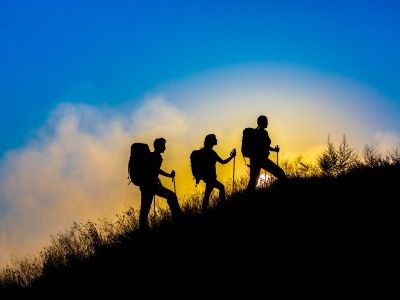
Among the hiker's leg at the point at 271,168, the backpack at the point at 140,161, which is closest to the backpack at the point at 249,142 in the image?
the hiker's leg at the point at 271,168

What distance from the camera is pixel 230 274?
5.55m

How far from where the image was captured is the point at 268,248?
6012 mm

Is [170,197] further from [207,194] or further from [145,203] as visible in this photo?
[207,194]

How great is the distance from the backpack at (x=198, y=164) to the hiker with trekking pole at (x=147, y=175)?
105 cm

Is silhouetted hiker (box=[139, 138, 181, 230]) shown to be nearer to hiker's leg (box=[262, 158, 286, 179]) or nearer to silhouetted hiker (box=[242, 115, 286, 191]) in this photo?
silhouetted hiker (box=[242, 115, 286, 191])

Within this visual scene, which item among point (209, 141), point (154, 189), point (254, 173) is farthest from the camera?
point (209, 141)

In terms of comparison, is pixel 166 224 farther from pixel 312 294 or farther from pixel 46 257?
pixel 312 294

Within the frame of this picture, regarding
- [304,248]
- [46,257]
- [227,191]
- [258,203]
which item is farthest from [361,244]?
[46,257]

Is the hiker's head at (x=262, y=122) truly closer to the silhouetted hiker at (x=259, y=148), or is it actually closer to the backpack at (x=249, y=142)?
the silhouetted hiker at (x=259, y=148)

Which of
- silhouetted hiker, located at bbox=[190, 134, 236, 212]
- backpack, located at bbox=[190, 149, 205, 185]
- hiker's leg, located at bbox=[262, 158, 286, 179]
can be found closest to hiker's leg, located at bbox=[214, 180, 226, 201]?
silhouetted hiker, located at bbox=[190, 134, 236, 212]

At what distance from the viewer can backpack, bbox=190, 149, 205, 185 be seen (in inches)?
407

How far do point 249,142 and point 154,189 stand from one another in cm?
233

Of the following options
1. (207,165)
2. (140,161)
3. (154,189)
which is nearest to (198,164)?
(207,165)

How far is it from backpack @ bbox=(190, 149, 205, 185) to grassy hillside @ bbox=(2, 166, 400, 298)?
1020mm
